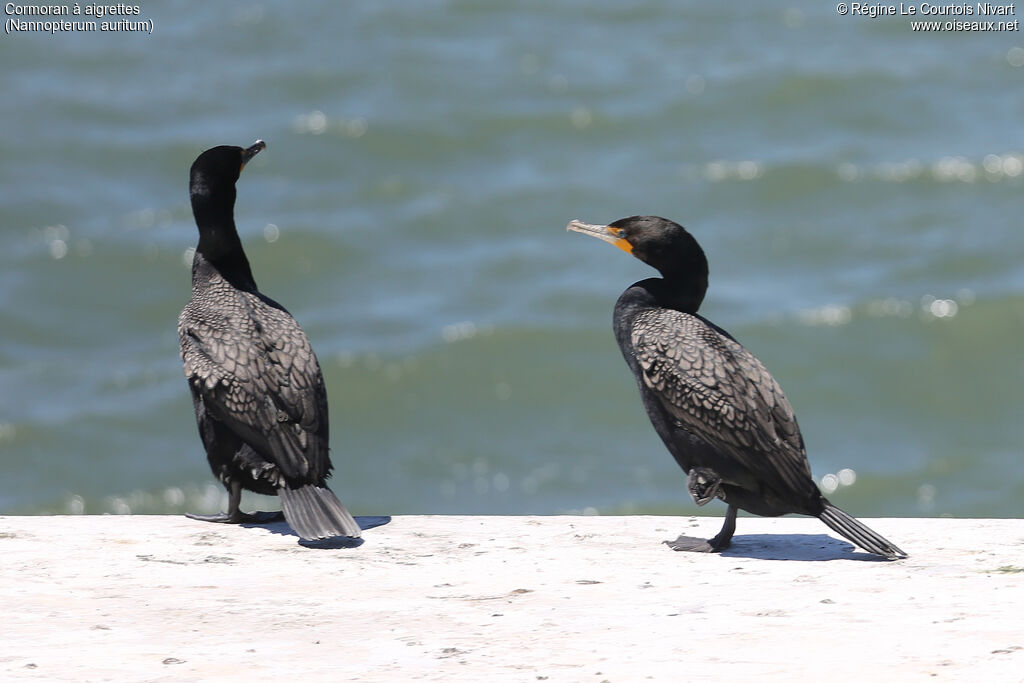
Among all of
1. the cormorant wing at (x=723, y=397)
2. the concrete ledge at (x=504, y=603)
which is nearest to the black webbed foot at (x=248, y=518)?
the concrete ledge at (x=504, y=603)

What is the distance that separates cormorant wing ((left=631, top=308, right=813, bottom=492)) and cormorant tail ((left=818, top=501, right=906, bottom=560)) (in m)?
0.12

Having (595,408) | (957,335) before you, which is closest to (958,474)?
(957,335)

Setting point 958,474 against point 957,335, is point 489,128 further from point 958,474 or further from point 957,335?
point 958,474

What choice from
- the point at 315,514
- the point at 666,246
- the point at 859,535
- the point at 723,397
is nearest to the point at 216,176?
the point at 315,514

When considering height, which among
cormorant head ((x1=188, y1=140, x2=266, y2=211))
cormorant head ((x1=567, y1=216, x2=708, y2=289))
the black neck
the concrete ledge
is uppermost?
cormorant head ((x1=188, y1=140, x2=266, y2=211))

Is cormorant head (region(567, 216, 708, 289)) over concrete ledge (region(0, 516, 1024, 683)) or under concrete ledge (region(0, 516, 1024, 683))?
over

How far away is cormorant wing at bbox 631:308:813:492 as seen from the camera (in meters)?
Result: 4.89

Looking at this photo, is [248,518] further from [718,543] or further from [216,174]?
[718,543]

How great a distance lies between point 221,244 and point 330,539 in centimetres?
144

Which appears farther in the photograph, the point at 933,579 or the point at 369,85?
the point at 369,85

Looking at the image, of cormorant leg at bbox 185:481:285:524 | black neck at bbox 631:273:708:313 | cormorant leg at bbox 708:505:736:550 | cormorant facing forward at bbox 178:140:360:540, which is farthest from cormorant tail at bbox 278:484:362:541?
black neck at bbox 631:273:708:313

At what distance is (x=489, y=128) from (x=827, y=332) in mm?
5303

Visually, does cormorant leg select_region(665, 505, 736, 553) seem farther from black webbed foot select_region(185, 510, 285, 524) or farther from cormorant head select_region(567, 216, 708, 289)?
black webbed foot select_region(185, 510, 285, 524)

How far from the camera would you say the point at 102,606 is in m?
4.27
